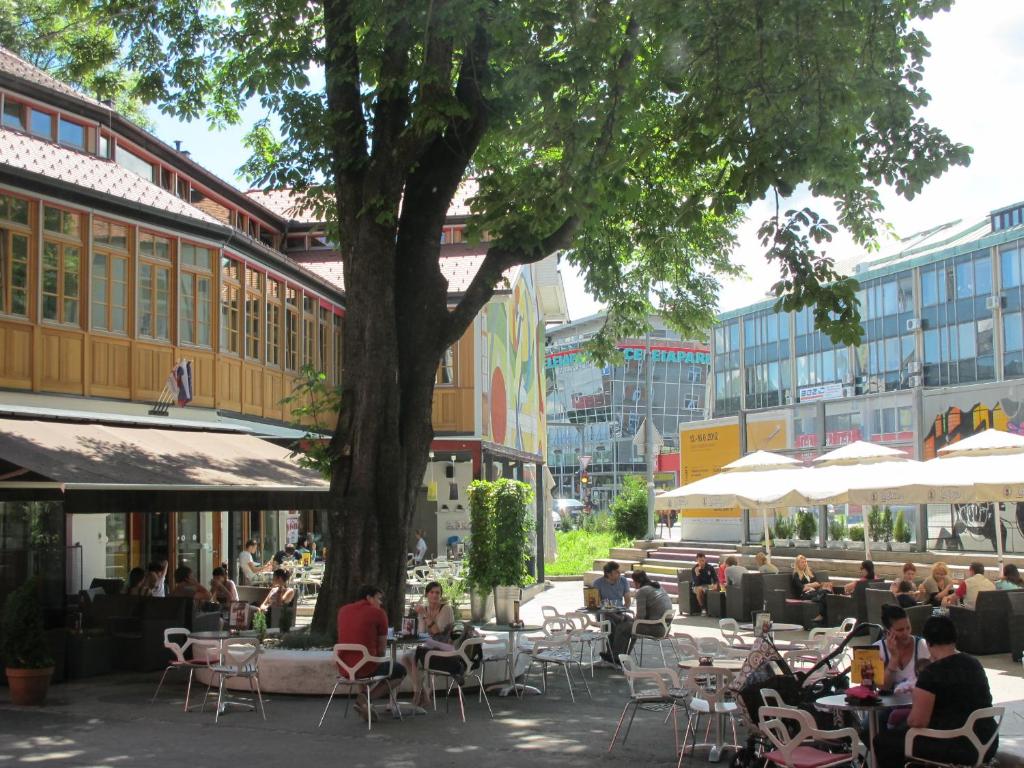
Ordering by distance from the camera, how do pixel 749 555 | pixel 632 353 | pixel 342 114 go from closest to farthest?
pixel 342 114 < pixel 749 555 < pixel 632 353

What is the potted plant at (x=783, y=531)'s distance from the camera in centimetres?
2977

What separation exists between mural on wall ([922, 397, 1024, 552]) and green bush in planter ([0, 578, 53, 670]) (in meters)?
22.2

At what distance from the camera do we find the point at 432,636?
37.4 ft

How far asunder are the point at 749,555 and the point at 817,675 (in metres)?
17.3

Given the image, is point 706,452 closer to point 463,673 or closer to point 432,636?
point 432,636

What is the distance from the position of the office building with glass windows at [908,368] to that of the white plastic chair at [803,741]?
14.8 metres

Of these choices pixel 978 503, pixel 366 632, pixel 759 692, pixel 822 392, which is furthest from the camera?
pixel 822 392

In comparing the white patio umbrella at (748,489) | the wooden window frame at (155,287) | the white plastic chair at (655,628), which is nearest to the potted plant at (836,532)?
the white patio umbrella at (748,489)

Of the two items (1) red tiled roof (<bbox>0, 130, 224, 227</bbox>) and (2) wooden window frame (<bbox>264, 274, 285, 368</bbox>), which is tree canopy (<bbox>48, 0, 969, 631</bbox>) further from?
(2) wooden window frame (<bbox>264, 274, 285, 368</bbox>)

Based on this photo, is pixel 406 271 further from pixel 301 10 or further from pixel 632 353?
pixel 632 353

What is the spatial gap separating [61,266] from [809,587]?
12447 millimetres

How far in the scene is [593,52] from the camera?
995 cm

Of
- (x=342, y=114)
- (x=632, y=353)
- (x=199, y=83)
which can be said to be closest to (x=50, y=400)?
(x=199, y=83)

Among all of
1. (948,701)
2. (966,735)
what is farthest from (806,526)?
(966,735)
